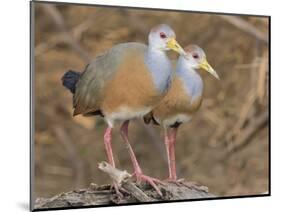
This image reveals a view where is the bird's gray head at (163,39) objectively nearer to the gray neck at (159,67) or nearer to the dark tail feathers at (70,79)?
the gray neck at (159,67)

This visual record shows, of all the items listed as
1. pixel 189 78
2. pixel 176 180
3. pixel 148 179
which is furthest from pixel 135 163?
pixel 189 78

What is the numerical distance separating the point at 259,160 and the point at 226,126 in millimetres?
236

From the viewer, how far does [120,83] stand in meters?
2.81

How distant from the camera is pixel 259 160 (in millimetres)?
3160

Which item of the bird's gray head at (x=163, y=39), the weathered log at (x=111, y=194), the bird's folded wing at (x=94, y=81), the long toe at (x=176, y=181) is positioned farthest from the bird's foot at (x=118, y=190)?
the bird's gray head at (x=163, y=39)

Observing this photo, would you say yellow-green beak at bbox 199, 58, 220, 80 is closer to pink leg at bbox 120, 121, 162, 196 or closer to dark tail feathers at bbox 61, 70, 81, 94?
pink leg at bbox 120, 121, 162, 196

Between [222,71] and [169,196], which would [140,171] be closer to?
[169,196]

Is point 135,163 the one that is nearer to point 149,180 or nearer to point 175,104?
point 149,180

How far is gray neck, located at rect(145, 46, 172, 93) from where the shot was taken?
2.84 meters

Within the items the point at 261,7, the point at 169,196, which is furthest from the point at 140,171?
the point at 261,7

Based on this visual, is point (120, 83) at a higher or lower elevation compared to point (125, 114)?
higher

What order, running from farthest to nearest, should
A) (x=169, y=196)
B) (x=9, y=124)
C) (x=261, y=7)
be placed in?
(x=261, y=7)
(x=169, y=196)
(x=9, y=124)

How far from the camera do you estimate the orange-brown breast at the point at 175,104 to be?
2.91 m

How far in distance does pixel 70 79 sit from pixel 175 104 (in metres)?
0.46
